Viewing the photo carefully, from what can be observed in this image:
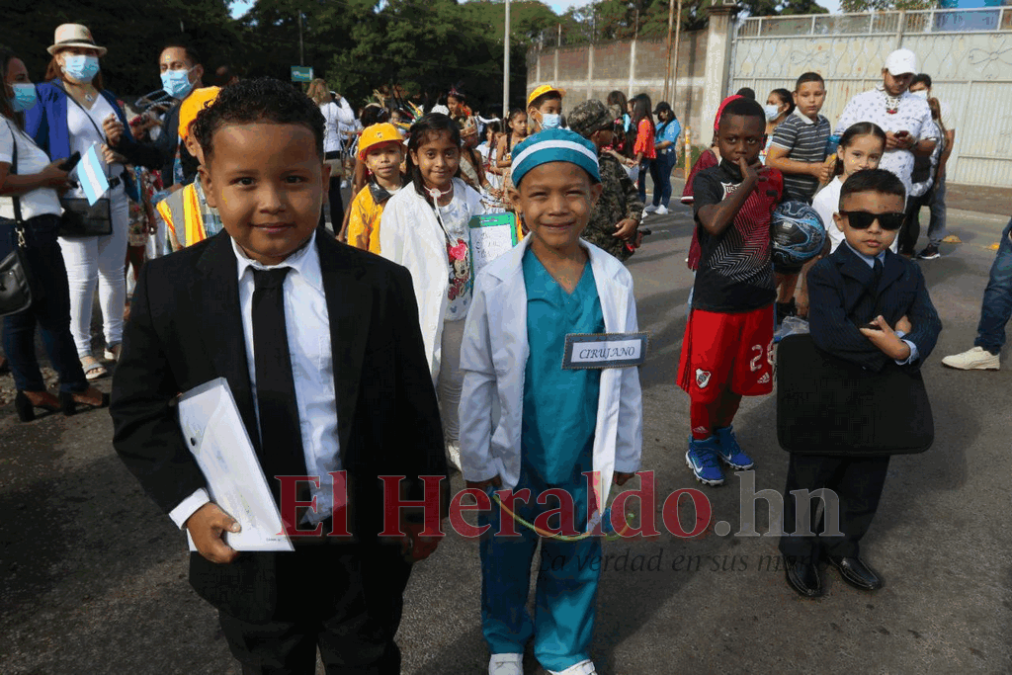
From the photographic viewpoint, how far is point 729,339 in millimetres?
3447

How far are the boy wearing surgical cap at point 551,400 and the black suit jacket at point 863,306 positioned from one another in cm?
85

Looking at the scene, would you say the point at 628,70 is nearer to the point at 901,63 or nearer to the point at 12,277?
the point at 901,63

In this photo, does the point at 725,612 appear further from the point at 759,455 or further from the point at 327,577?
the point at 327,577

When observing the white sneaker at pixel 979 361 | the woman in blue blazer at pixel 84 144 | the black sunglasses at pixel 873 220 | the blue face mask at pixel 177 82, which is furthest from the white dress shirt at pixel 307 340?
the white sneaker at pixel 979 361

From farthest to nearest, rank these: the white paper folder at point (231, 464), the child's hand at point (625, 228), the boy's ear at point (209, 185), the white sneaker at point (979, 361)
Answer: the white sneaker at point (979, 361)
the child's hand at point (625, 228)
the boy's ear at point (209, 185)
the white paper folder at point (231, 464)

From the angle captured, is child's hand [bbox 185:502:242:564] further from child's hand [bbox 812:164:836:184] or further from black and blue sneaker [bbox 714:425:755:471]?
child's hand [bbox 812:164:836:184]

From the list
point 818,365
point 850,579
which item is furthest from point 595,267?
point 850,579

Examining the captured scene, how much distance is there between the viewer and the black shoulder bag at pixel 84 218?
423 centimetres

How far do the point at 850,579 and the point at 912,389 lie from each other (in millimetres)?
837

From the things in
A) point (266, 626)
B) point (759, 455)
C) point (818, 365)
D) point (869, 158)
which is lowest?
point (759, 455)

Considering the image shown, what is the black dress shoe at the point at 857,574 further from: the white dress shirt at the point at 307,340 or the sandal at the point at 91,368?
the sandal at the point at 91,368

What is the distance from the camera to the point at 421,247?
347 centimetres

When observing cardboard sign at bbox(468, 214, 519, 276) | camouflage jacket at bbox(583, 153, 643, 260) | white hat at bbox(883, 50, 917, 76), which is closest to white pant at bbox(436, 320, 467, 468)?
cardboard sign at bbox(468, 214, 519, 276)

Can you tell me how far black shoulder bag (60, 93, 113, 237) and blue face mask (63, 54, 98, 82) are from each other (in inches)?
34.8
